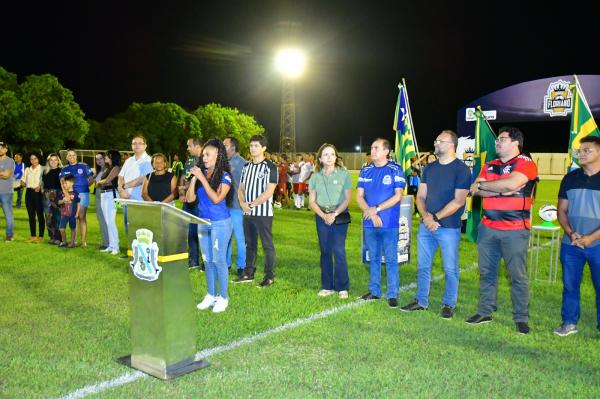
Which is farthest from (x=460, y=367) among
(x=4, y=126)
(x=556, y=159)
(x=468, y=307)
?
(x=4, y=126)

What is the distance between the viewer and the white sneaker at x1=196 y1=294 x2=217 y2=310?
6445mm

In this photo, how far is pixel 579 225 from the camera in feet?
18.4

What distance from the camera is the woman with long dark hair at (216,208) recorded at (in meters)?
6.20

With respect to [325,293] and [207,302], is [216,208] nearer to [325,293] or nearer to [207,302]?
[207,302]

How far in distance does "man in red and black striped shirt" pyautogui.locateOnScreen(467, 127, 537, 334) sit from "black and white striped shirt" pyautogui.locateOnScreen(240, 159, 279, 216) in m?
2.88

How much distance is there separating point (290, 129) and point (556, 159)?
28.9 metres

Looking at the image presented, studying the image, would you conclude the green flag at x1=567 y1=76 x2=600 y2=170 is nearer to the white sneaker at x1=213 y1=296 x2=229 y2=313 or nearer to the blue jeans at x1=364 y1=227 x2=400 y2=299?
the blue jeans at x1=364 y1=227 x2=400 y2=299

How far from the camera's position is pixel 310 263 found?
30.8ft

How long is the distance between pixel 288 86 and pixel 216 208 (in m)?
54.8

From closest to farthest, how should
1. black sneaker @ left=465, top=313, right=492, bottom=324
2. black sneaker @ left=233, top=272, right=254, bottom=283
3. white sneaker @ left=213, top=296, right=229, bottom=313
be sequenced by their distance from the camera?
black sneaker @ left=465, top=313, right=492, bottom=324, white sneaker @ left=213, top=296, right=229, bottom=313, black sneaker @ left=233, top=272, right=254, bottom=283

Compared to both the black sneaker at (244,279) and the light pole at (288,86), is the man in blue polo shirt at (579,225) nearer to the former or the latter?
the black sneaker at (244,279)

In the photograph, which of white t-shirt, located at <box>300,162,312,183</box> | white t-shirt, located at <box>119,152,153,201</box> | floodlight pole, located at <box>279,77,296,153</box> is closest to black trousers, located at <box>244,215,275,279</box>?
white t-shirt, located at <box>119,152,153,201</box>

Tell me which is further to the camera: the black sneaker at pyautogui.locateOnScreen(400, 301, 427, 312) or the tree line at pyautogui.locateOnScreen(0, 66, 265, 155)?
the tree line at pyautogui.locateOnScreen(0, 66, 265, 155)

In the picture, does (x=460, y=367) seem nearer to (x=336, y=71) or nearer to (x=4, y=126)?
(x=4, y=126)
